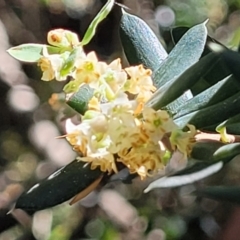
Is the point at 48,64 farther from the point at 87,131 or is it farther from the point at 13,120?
the point at 13,120

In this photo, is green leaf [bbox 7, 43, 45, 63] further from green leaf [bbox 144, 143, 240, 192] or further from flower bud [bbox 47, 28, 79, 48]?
green leaf [bbox 144, 143, 240, 192]

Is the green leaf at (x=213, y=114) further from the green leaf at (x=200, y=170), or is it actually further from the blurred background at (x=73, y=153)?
the blurred background at (x=73, y=153)

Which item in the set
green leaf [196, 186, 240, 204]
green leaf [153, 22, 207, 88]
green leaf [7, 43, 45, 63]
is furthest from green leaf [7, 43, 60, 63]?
green leaf [196, 186, 240, 204]

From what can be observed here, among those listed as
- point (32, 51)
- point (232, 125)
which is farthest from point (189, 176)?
point (32, 51)

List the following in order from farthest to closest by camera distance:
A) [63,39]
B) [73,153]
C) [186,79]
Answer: [73,153], [63,39], [186,79]

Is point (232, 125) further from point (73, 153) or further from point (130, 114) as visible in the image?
point (73, 153)

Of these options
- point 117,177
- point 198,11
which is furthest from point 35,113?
point 117,177

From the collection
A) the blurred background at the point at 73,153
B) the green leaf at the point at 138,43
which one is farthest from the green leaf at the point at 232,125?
the blurred background at the point at 73,153
